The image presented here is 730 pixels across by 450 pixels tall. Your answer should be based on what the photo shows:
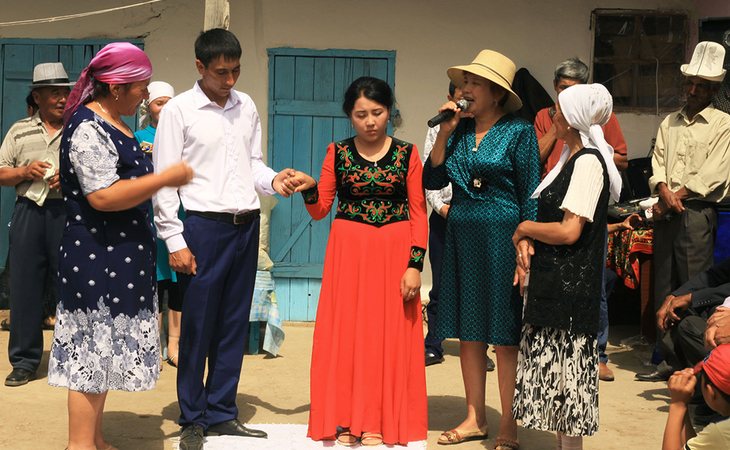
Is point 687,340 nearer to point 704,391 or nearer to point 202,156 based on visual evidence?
point 704,391

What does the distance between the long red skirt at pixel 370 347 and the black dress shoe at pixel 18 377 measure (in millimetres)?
2324

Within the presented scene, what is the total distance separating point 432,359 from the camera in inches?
300

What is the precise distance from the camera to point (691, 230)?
23.9 ft

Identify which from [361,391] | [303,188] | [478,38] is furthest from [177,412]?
[478,38]

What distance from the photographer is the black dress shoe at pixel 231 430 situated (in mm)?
5520

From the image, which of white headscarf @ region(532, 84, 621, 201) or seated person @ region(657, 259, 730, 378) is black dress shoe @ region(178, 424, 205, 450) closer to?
white headscarf @ region(532, 84, 621, 201)

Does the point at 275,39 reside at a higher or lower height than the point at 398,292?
higher

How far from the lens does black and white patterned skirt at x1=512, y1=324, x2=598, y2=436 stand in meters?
4.93

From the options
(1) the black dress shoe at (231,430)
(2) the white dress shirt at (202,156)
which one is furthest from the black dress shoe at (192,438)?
(2) the white dress shirt at (202,156)

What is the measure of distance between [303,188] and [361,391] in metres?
1.12

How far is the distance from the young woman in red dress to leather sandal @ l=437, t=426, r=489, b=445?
170mm

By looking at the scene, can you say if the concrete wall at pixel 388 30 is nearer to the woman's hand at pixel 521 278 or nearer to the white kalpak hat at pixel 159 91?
the white kalpak hat at pixel 159 91

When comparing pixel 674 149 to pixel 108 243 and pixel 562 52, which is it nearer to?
pixel 562 52

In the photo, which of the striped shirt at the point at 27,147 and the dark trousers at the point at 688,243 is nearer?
the striped shirt at the point at 27,147
